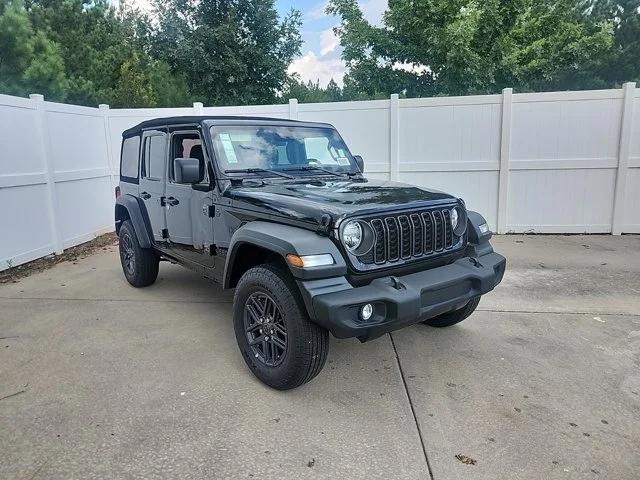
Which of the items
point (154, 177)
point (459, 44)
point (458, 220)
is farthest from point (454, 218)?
point (459, 44)

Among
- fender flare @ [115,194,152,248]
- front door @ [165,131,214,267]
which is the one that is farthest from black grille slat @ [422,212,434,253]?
fender flare @ [115,194,152,248]

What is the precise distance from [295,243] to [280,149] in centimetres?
161

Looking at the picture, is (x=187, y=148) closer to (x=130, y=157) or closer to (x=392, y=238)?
(x=130, y=157)

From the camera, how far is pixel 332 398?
3113mm

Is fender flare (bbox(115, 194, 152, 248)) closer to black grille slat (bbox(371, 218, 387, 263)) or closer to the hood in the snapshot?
the hood

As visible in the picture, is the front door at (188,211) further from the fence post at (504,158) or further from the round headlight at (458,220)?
the fence post at (504,158)

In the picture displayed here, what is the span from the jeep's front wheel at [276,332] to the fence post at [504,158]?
5.91m

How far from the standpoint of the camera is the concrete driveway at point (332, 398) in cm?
248

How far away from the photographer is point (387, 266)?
9.89ft

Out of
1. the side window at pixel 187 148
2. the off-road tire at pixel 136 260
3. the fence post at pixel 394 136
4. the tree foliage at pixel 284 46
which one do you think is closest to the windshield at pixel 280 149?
the side window at pixel 187 148

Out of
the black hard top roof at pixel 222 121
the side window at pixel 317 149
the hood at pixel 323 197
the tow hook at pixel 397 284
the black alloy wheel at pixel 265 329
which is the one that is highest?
the black hard top roof at pixel 222 121

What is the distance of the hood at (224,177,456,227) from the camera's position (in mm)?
3018

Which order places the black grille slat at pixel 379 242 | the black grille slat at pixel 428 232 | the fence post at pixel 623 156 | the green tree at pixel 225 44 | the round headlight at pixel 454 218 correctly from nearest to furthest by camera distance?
1. the black grille slat at pixel 379 242
2. the black grille slat at pixel 428 232
3. the round headlight at pixel 454 218
4. the fence post at pixel 623 156
5. the green tree at pixel 225 44

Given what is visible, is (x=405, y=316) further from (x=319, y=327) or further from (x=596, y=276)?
(x=596, y=276)
